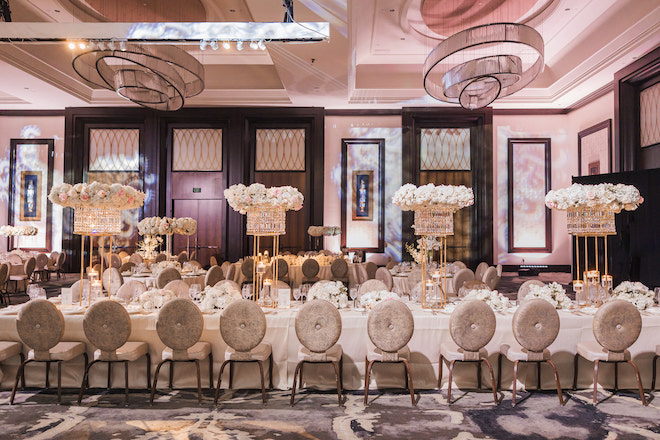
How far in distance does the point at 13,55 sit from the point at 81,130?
3386mm

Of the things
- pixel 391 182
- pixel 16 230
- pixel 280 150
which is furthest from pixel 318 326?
pixel 16 230

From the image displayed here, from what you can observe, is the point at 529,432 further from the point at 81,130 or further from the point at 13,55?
the point at 81,130

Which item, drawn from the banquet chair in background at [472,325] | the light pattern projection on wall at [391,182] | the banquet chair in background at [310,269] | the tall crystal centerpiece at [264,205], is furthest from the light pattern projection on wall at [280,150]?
the banquet chair in background at [472,325]

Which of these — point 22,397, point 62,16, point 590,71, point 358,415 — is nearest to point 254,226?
point 358,415

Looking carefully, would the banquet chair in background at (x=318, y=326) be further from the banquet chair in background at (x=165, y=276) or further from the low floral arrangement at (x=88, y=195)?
the banquet chair in background at (x=165, y=276)

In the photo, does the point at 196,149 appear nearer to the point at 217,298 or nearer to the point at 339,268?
the point at 339,268

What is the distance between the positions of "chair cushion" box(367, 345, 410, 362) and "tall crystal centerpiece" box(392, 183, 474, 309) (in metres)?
0.85

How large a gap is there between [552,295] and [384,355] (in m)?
2.00

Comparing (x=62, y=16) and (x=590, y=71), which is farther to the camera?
(x=590, y=71)

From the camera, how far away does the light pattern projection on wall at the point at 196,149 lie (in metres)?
11.9

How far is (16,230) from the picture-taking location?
1075 cm

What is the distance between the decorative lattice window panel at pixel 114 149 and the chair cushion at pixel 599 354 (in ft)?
36.8

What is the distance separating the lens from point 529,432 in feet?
10.7

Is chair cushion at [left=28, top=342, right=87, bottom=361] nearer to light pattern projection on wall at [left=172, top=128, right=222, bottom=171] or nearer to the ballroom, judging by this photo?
the ballroom
